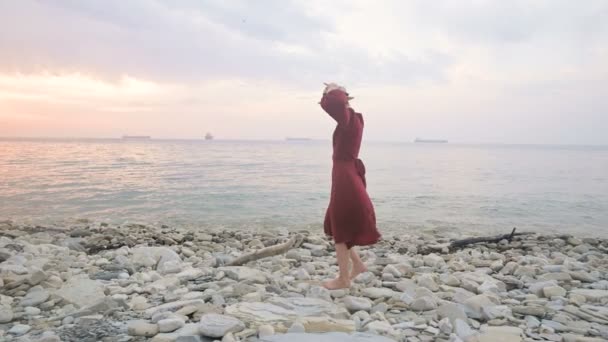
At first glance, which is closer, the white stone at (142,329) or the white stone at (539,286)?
the white stone at (142,329)

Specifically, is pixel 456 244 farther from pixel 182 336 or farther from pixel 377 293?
pixel 182 336

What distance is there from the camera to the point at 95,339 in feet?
9.93

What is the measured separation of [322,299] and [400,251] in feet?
11.2

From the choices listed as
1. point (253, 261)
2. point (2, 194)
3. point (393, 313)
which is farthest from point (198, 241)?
point (2, 194)

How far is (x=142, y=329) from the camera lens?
311cm

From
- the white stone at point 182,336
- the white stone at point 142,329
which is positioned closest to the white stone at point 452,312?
the white stone at point 182,336

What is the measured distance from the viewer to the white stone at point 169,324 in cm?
315

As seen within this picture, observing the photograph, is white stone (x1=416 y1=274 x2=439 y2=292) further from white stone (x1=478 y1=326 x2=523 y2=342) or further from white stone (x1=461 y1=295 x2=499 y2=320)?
white stone (x1=478 y1=326 x2=523 y2=342)

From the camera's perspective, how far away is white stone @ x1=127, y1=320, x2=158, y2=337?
10.2 feet

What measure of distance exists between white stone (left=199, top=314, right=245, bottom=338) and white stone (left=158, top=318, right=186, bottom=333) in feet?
0.58

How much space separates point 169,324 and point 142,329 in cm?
19

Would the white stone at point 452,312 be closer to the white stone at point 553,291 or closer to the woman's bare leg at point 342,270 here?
the woman's bare leg at point 342,270

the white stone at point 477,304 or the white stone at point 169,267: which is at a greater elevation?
the white stone at point 477,304

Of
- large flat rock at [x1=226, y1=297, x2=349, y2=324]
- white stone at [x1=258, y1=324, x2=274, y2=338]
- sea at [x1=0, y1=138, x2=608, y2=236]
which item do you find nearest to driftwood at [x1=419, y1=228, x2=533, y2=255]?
sea at [x1=0, y1=138, x2=608, y2=236]
